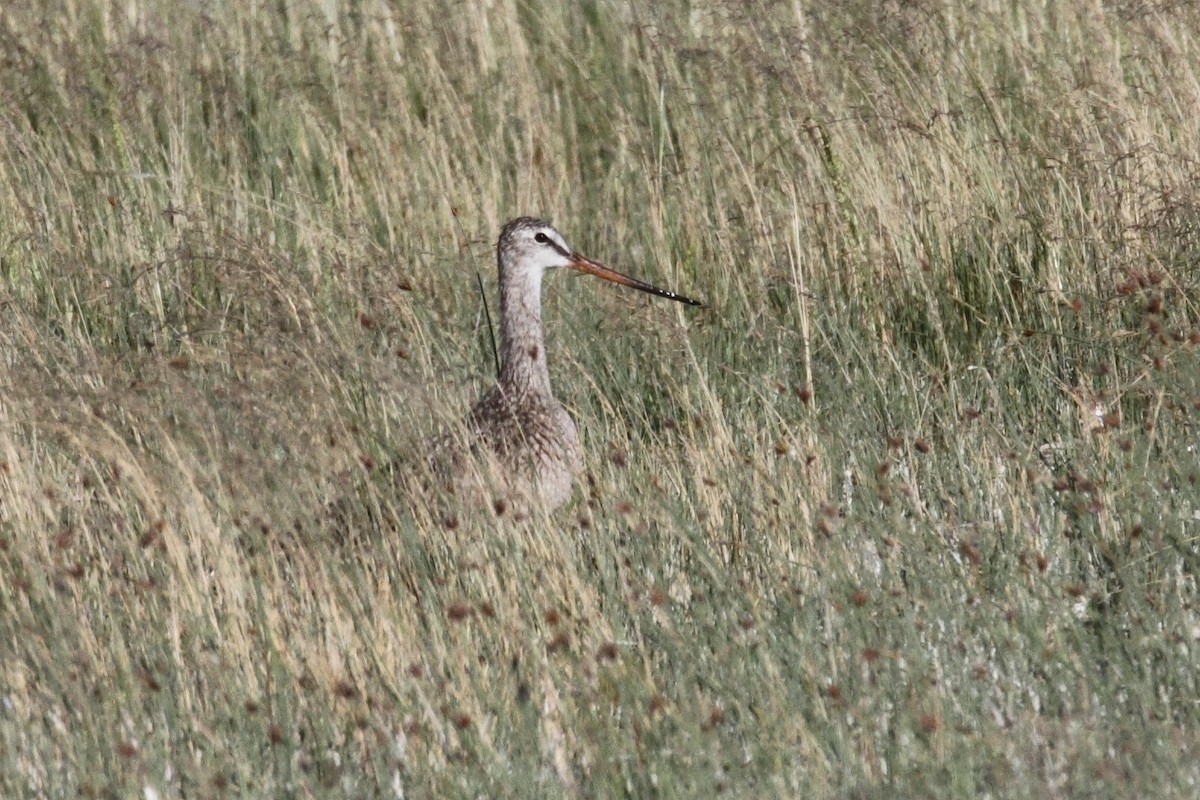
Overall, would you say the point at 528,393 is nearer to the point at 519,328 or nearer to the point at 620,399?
the point at 519,328

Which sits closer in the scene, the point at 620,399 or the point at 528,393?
the point at 528,393

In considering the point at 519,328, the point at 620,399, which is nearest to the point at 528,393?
the point at 519,328

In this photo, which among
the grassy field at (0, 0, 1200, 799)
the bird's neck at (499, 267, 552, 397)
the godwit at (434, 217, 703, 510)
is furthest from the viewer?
the bird's neck at (499, 267, 552, 397)

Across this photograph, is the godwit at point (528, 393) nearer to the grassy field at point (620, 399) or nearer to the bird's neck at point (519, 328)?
the bird's neck at point (519, 328)

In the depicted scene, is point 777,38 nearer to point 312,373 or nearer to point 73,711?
point 312,373

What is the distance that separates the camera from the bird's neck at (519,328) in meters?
5.62

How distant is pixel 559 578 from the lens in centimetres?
414

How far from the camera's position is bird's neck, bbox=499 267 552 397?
5621 millimetres

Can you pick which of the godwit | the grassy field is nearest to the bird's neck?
the godwit

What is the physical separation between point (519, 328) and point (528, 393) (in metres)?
0.38

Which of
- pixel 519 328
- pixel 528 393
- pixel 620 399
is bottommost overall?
Result: pixel 620 399

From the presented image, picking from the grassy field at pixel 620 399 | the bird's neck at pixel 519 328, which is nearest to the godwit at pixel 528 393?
the bird's neck at pixel 519 328

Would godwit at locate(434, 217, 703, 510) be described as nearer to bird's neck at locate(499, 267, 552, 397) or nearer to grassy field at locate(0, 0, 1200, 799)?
bird's neck at locate(499, 267, 552, 397)

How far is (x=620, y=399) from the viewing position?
596 cm
